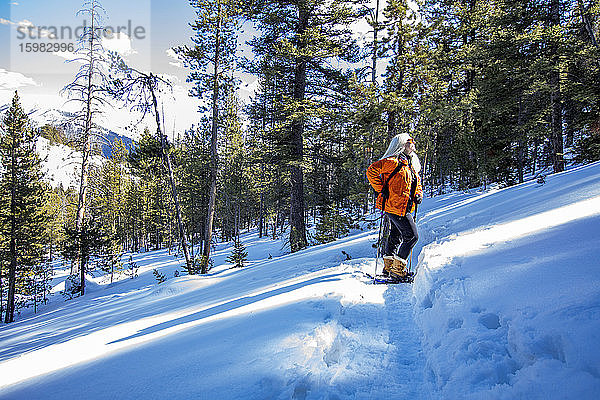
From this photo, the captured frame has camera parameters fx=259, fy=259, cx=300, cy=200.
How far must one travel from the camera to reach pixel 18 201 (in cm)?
1625

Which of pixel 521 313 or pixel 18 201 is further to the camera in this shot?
pixel 18 201

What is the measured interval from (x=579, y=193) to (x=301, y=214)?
26.6 ft

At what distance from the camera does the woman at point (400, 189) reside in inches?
167

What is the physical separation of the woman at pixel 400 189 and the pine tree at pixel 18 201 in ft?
72.5

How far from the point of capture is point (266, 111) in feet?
36.7

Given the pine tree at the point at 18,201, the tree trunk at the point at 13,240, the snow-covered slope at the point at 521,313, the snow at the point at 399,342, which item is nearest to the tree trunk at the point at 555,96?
the snow at the point at 399,342

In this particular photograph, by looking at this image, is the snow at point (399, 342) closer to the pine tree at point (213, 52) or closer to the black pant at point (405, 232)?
the black pant at point (405, 232)

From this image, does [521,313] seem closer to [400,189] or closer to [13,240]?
[400,189]

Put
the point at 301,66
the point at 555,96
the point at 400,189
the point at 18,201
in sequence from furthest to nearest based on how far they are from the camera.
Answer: the point at 18,201 → the point at 555,96 → the point at 301,66 → the point at 400,189

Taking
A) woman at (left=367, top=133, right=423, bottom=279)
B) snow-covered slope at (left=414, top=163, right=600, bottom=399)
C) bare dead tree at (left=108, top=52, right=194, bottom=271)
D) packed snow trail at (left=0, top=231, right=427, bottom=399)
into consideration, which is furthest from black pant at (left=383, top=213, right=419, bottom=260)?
bare dead tree at (left=108, top=52, right=194, bottom=271)

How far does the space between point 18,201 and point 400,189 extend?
2273 centimetres

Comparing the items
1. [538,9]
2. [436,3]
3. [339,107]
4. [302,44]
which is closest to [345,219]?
[339,107]

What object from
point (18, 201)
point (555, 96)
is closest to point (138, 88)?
point (18, 201)

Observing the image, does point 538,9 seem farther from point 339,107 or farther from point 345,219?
point 345,219
